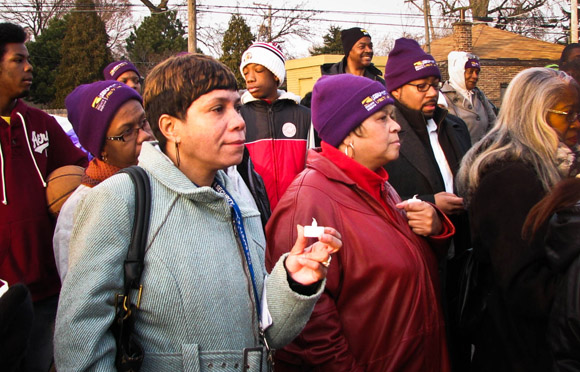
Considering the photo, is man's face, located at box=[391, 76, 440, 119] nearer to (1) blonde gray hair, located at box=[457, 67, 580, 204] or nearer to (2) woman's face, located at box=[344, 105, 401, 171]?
(1) blonde gray hair, located at box=[457, 67, 580, 204]

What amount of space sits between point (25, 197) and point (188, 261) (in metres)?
1.71

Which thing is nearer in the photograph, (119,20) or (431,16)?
(119,20)

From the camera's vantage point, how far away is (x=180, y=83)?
6.73 feet

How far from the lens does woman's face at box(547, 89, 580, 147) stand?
2.72 metres

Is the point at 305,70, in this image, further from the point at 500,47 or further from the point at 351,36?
the point at 351,36

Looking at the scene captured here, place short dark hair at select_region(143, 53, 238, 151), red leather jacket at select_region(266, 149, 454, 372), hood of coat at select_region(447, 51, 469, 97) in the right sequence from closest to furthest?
short dark hair at select_region(143, 53, 238, 151) < red leather jacket at select_region(266, 149, 454, 372) < hood of coat at select_region(447, 51, 469, 97)

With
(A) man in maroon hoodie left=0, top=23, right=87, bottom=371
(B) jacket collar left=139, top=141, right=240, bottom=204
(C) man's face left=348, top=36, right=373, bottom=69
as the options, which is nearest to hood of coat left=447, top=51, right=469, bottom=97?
(C) man's face left=348, top=36, right=373, bottom=69

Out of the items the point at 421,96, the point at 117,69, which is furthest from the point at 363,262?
the point at 117,69

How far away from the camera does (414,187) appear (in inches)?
140

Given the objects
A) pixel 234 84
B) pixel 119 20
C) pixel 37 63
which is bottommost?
pixel 234 84

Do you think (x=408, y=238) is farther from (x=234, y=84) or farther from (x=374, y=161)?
(x=234, y=84)

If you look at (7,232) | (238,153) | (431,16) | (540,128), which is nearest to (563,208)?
(540,128)

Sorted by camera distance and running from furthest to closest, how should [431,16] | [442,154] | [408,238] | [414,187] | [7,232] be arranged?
[431,16] < [442,154] < [414,187] < [7,232] < [408,238]

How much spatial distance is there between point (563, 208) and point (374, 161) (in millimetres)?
914
